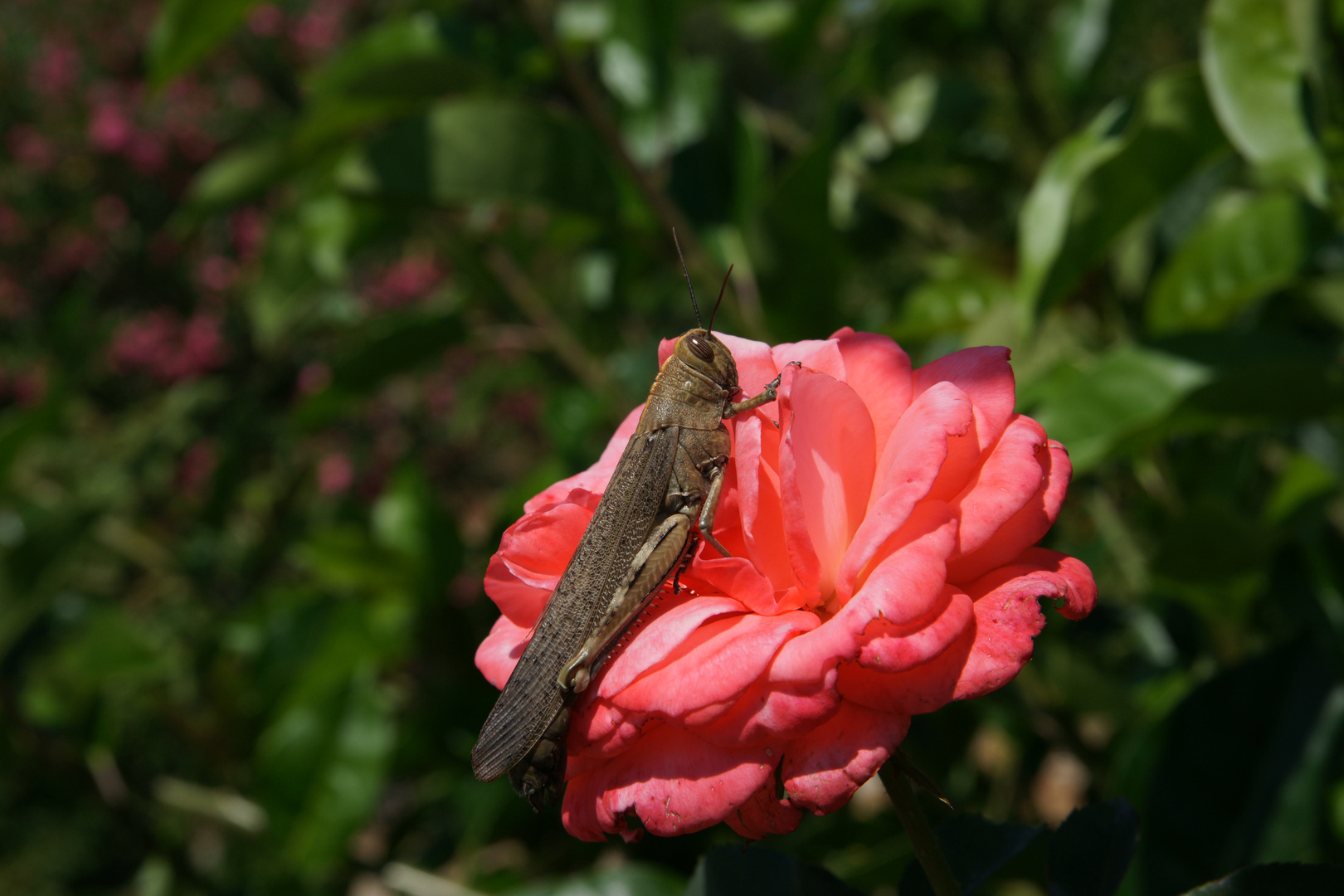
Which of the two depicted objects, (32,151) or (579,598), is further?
(32,151)

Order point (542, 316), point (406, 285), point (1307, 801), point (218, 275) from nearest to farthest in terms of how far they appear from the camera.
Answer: point (1307, 801) < point (542, 316) < point (406, 285) < point (218, 275)

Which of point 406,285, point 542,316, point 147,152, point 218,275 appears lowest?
point 406,285

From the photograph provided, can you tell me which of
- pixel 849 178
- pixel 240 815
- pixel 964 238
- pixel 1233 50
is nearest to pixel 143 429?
pixel 240 815

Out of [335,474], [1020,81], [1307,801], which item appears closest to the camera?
[1307,801]

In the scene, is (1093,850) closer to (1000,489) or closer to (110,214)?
(1000,489)

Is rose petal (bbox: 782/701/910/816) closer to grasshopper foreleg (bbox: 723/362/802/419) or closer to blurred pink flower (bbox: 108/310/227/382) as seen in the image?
grasshopper foreleg (bbox: 723/362/802/419)

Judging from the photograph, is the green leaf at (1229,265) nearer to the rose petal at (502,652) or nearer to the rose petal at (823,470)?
the rose petal at (823,470)

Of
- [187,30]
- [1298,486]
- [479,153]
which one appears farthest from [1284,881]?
[187,30]
